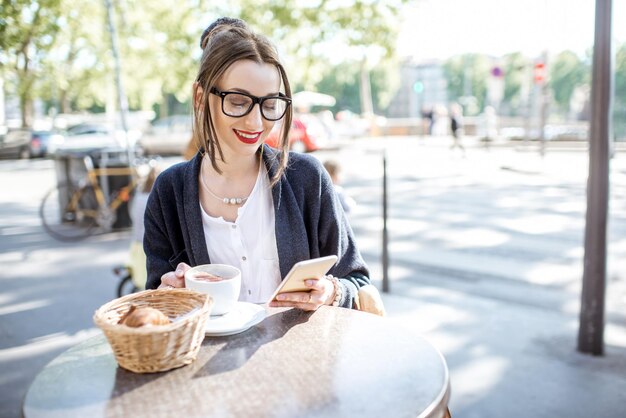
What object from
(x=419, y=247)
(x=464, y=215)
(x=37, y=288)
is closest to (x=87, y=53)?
(x=37, y=288)

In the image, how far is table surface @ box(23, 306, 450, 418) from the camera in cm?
112

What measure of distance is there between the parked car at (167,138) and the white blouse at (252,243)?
869 inches

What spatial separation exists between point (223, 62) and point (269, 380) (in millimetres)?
829

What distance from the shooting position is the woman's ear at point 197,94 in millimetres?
1670

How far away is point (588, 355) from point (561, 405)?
724 millimetres

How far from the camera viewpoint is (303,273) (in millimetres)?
1438

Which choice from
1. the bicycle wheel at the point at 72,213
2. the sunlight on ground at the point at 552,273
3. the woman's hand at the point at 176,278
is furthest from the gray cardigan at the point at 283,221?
the bicycle wheel at the point at 72,213

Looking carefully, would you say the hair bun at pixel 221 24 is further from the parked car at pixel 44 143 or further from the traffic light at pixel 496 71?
the traffic light at pixel 496 71

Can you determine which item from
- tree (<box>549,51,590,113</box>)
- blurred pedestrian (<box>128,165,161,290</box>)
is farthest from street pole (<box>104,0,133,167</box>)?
tree (<box>549,51,590,113</box>)

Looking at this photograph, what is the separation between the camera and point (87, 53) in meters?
6.64

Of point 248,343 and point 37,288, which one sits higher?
point 248,343

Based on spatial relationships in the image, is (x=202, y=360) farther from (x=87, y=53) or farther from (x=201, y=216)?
(x=87, y=53)

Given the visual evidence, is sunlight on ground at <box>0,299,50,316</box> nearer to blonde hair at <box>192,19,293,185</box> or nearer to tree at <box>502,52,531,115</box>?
blonde hair at <box>192,19,293,185</box>

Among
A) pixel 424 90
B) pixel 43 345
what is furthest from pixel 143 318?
pixel 424 90
